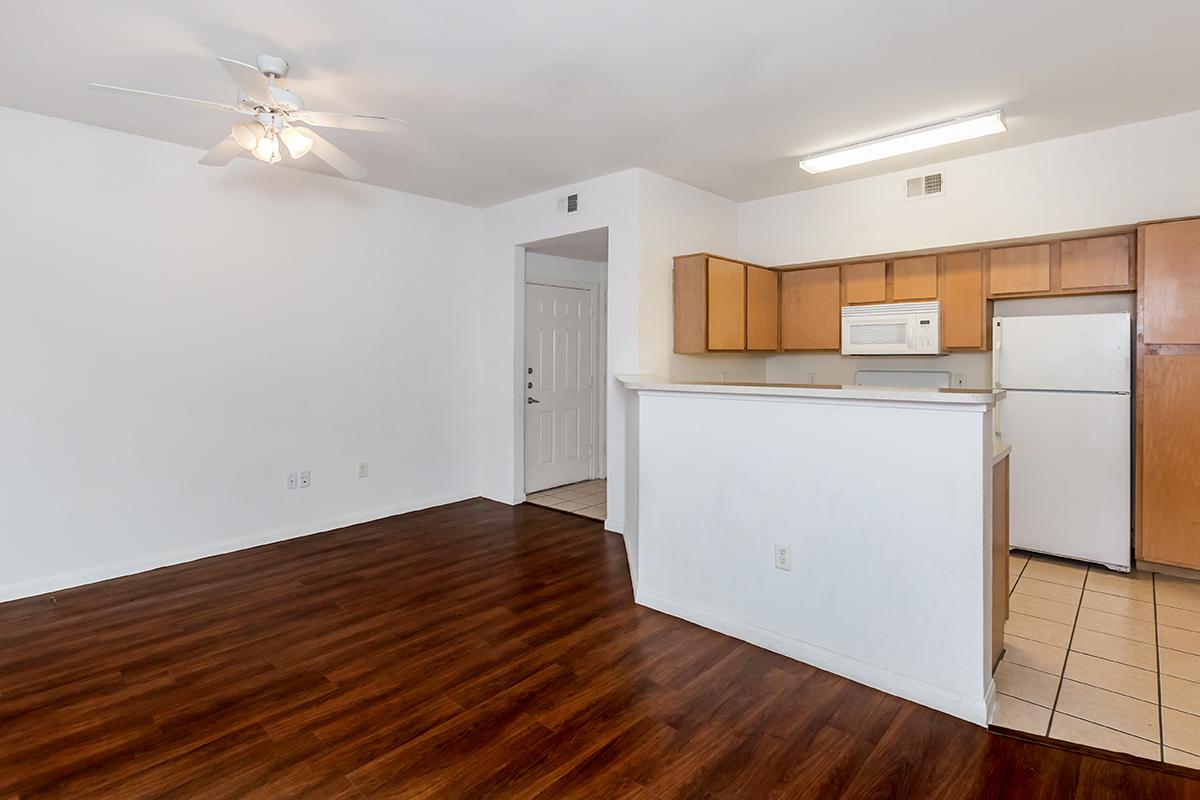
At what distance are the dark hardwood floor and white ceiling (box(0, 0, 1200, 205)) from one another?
2603mm

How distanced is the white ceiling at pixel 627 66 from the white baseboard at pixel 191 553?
8.31 feet

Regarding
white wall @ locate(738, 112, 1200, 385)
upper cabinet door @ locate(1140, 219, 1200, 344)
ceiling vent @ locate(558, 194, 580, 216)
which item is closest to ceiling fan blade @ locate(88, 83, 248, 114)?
ceiling vent @ locate(558, 194, 580, 216)

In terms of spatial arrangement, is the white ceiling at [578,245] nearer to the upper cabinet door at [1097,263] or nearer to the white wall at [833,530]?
the white wall at [833,530]

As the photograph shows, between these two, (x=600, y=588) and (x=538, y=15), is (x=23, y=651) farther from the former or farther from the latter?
(x=538, y=15)

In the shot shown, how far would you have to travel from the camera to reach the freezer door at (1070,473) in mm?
3652

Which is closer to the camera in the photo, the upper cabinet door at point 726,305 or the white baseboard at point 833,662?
the white baseboard at point 833,662

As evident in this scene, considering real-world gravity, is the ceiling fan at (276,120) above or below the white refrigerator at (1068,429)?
above

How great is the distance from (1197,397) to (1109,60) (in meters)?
1.89

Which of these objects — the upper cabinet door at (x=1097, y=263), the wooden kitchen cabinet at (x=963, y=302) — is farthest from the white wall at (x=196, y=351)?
the upper cabinet door at (x=1097, y=263)

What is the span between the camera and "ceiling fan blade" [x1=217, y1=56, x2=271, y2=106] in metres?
2.21

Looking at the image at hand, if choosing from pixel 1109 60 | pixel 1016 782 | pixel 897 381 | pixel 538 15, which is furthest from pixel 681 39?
pixel 897 381

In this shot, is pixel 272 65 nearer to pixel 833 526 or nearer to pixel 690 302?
pixel 690 302

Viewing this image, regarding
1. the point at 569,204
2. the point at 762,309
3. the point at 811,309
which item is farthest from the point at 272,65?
the point at 811,309

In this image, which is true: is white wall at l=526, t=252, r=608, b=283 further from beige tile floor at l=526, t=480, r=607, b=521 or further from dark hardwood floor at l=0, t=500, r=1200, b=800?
dark hardwood floor at l=0, t=500, r=1200, b=800
